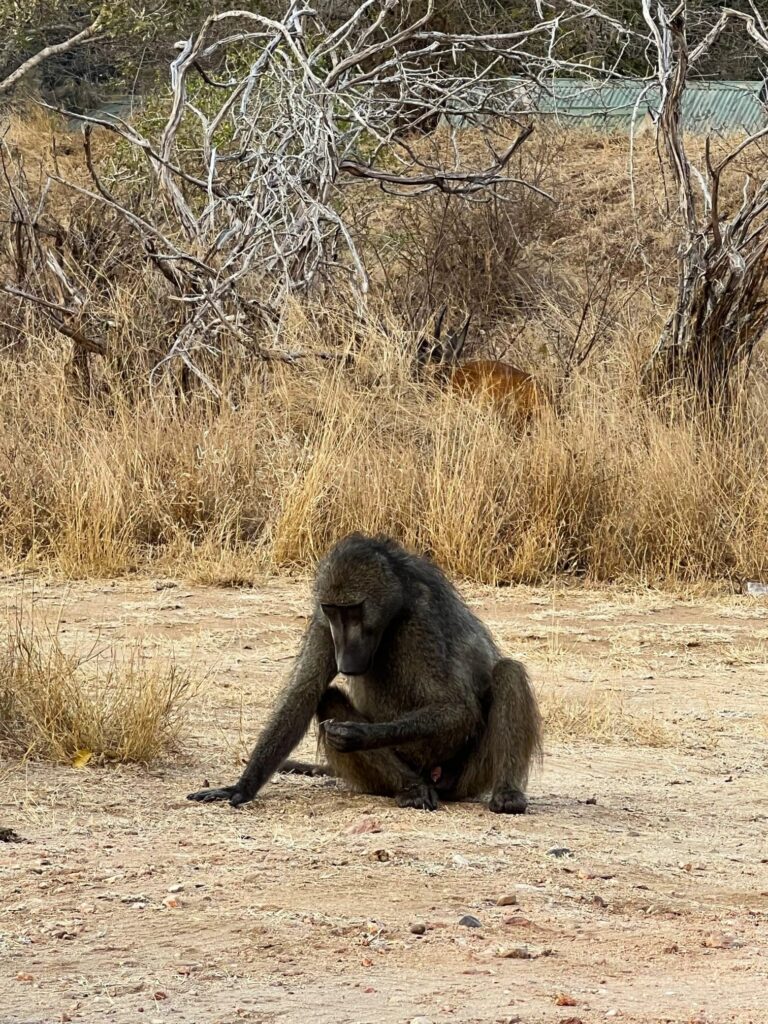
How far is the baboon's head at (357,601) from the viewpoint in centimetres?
505

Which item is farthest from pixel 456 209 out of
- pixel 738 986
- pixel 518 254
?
pixel 738 986

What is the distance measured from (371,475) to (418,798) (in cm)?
518

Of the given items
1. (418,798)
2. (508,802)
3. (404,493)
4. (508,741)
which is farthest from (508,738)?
(404,493)

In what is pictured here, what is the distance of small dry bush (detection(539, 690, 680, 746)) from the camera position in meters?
6.67

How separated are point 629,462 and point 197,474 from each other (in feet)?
8.46

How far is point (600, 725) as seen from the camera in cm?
676

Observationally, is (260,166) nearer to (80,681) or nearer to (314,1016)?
(80,681)

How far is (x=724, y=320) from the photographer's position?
1151 cm

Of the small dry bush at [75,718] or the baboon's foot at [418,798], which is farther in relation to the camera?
the small dry bush at [75,718]

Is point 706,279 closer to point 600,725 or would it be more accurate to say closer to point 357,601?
point 600,725

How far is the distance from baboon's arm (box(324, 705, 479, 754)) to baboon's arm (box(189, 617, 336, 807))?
152mm

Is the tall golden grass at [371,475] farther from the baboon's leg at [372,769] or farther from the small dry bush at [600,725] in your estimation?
the baboon's leg at [372,769]

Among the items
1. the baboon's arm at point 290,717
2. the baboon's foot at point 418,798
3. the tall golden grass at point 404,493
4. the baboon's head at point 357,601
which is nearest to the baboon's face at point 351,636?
the baboon's head at point 357,601

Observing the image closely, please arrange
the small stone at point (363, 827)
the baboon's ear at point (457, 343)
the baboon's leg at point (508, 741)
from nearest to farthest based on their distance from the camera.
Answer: the small stone at point (363, 827)
the baboon's leg at point (508, 741)
the baboon's ear at point (457, 343)
